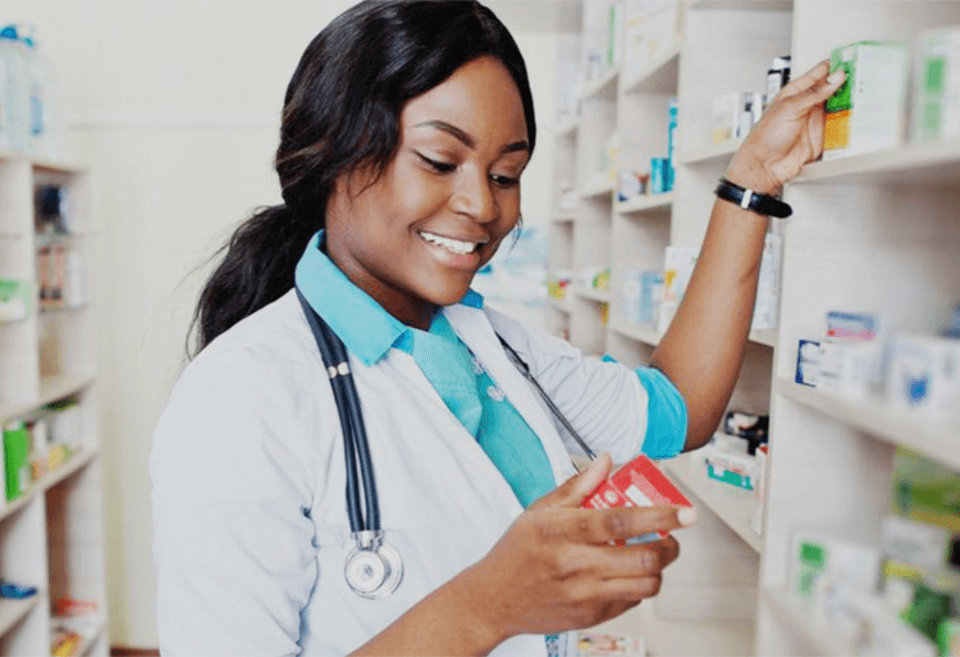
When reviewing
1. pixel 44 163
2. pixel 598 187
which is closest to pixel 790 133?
pixel 598 187

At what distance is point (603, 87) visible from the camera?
125 inches

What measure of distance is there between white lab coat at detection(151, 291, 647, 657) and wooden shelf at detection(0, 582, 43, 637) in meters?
2.31

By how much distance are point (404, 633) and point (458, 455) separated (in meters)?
0.27

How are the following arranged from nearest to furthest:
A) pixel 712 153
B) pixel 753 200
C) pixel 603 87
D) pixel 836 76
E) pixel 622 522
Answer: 1. pixel 622 522
2. pixel 836 76
3. pixel 753 200
4. pixel 712 153
5. pixel 603 87

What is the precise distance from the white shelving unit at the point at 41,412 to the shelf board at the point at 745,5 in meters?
2.29

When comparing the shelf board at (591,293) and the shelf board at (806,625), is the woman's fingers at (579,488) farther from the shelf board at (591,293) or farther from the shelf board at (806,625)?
the shelf board at (591,293)

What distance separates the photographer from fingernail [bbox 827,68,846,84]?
1.09 metres

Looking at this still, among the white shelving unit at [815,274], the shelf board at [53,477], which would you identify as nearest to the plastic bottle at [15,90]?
the shelf board at [53,477]

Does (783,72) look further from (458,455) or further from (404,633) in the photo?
(404,633)

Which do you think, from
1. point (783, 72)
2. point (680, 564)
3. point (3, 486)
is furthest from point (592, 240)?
point (3, 486)

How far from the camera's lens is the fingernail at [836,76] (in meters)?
1.09

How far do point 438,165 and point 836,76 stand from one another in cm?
53

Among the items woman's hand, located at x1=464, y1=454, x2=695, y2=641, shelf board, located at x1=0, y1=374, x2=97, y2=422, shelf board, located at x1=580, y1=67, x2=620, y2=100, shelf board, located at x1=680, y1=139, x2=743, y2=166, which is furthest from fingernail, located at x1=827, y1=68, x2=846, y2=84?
shelf board, located at x1=0, y1=374, x2=97, y2=422

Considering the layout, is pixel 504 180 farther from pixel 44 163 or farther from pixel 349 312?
pixel 44 163
